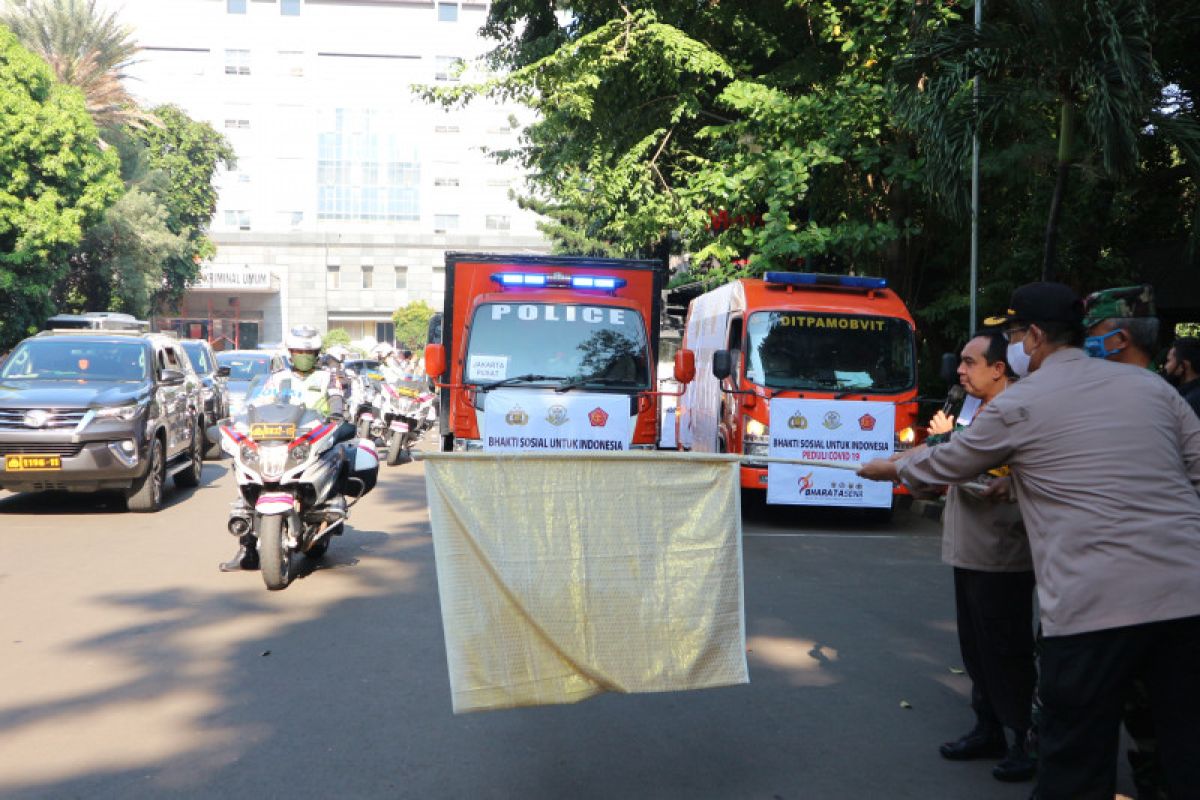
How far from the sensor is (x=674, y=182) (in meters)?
20.7

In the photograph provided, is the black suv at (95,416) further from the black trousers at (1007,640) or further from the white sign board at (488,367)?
the black trousers at (1007,640)

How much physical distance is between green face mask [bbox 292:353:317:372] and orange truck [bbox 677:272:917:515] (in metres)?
4.28

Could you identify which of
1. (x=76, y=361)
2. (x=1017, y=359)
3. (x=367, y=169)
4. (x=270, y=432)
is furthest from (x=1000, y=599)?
(x=367, y=169)

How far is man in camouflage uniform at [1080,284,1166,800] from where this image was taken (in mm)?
4223

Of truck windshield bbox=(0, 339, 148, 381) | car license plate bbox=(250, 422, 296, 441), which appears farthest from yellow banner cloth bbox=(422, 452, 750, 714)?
truck windshield bbox=(0, 339, 148, 381)

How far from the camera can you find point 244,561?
9.03 meters

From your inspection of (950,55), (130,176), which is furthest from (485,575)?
(130,176)

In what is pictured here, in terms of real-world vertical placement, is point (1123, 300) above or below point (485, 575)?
above

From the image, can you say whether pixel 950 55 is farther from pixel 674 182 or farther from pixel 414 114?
pixel 414 114

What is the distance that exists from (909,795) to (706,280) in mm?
13906

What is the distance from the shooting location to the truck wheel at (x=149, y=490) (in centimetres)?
1191

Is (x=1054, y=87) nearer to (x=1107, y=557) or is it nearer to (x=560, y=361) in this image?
(x=560, y=361)

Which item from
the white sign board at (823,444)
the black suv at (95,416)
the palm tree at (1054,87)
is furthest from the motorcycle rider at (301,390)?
the palm tree at (1054,87)

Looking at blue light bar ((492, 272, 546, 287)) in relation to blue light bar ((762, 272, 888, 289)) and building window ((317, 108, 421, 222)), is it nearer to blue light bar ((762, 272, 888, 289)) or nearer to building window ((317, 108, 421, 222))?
blue light bar ((762, 272, 888, 289))
